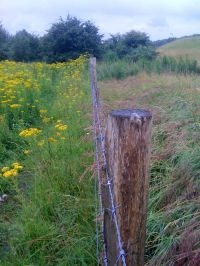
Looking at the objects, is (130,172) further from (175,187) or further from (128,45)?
(128,45)

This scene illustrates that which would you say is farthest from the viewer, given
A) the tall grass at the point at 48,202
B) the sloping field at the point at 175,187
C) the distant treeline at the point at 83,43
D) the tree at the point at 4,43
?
the tree at the point at 4,43

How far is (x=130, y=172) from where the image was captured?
4.99ft

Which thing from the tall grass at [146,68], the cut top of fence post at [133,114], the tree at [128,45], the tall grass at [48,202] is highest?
the tree at [128,45]

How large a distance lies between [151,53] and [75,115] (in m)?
13.3

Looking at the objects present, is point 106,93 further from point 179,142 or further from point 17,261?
point 17,261

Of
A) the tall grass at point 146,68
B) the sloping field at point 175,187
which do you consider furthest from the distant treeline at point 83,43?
the sloping field at point 175,187

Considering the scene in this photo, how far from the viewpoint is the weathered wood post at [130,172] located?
146 cm

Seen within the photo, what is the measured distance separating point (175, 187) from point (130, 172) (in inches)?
70.9

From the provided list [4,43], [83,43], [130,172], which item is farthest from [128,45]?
[130,172]

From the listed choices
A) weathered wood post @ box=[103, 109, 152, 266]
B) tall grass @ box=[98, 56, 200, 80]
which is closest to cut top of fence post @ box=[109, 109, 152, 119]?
weathered wood post @ box=[103, 109, 152, 266]

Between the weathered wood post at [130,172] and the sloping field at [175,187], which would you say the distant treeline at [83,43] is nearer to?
the sloping field at [175,187]

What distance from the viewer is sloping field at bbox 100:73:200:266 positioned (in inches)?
95.9

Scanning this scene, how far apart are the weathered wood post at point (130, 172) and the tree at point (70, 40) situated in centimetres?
1908

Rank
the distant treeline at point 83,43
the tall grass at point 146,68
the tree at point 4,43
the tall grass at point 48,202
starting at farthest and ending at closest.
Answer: the tree at point 4,43
the distant treeline at point 83,43
the tall grass at point 146,68
the tall grass at point 48,202
